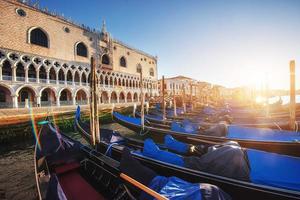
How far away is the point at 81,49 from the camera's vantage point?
20875 millimetres

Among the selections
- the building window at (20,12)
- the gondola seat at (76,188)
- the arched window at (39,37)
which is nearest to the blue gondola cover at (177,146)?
the gondola seat at (76,188)

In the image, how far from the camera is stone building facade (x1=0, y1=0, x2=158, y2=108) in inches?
548

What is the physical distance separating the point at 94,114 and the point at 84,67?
18487 millimetres

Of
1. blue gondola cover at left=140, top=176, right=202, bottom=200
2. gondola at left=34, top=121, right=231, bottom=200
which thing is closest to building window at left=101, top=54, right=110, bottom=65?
gondola at left=34, top=121, right=231, bottom=200

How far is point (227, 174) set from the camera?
223 centimetres

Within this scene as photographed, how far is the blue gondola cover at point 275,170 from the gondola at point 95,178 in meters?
0.93

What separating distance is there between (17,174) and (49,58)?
1646 centimetres

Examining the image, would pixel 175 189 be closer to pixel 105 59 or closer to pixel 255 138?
pixel 255 138

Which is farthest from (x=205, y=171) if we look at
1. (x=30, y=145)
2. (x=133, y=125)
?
(x=30, y=145)

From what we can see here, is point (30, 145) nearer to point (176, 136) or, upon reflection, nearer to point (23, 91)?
point (176, 136)

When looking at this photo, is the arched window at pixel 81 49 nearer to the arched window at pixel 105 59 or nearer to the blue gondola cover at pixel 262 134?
the arched window at pixel 105 59

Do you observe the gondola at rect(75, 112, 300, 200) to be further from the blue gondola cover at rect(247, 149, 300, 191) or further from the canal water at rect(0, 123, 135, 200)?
the canal water at rect(0, 123, 135, 200)

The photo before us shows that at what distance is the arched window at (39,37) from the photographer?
1593 centimetres

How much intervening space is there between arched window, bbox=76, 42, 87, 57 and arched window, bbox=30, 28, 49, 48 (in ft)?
12.9
